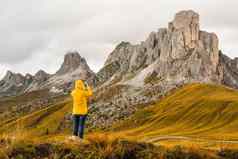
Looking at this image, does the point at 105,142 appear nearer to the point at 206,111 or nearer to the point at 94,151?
the point at 94,151

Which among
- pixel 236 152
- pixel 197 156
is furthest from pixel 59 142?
pixel 236 152

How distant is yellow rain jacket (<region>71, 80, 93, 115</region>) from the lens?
25188 millimetres

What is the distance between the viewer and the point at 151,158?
62.7 ft

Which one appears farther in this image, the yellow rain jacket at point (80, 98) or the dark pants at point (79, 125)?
the yellow rain jacket at point (80, 98)

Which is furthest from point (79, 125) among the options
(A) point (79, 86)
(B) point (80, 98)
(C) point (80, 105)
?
(A) point (79, 86)

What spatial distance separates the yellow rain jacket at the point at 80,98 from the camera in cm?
2519

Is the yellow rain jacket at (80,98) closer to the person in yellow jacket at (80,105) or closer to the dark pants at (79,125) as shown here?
the person in yellow jacket at (80,105)

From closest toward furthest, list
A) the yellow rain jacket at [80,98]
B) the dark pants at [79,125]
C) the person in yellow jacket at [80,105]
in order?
the dark pants at [79,125]
the person in yellow jacket at [80,105]
the yellow rain jacket at [80,98]

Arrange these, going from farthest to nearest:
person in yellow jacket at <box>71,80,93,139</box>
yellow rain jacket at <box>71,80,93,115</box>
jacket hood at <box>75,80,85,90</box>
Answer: jacket hood at <box>75,80,85,90</box> < yellow rain jacket at <box>71,80,93,115</box> < person in yellow jacket at <box>71,80,93,139</box>

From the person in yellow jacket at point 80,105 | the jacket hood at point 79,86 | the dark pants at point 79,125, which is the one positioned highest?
the jacket hood at point 79,86

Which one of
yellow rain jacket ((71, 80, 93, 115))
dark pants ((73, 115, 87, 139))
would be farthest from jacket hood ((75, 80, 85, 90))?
dark pants ((73, 115, 87, 139))

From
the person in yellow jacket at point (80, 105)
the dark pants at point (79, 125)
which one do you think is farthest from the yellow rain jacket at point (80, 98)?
the dark pants at point (79, 125)

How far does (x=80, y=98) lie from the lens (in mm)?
25484

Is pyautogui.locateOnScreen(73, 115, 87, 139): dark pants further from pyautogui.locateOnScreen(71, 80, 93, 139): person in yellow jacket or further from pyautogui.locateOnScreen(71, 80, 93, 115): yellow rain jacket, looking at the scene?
pyautogui.locateOnScreen(71, 80, 93, 115): yellow rain jacket
